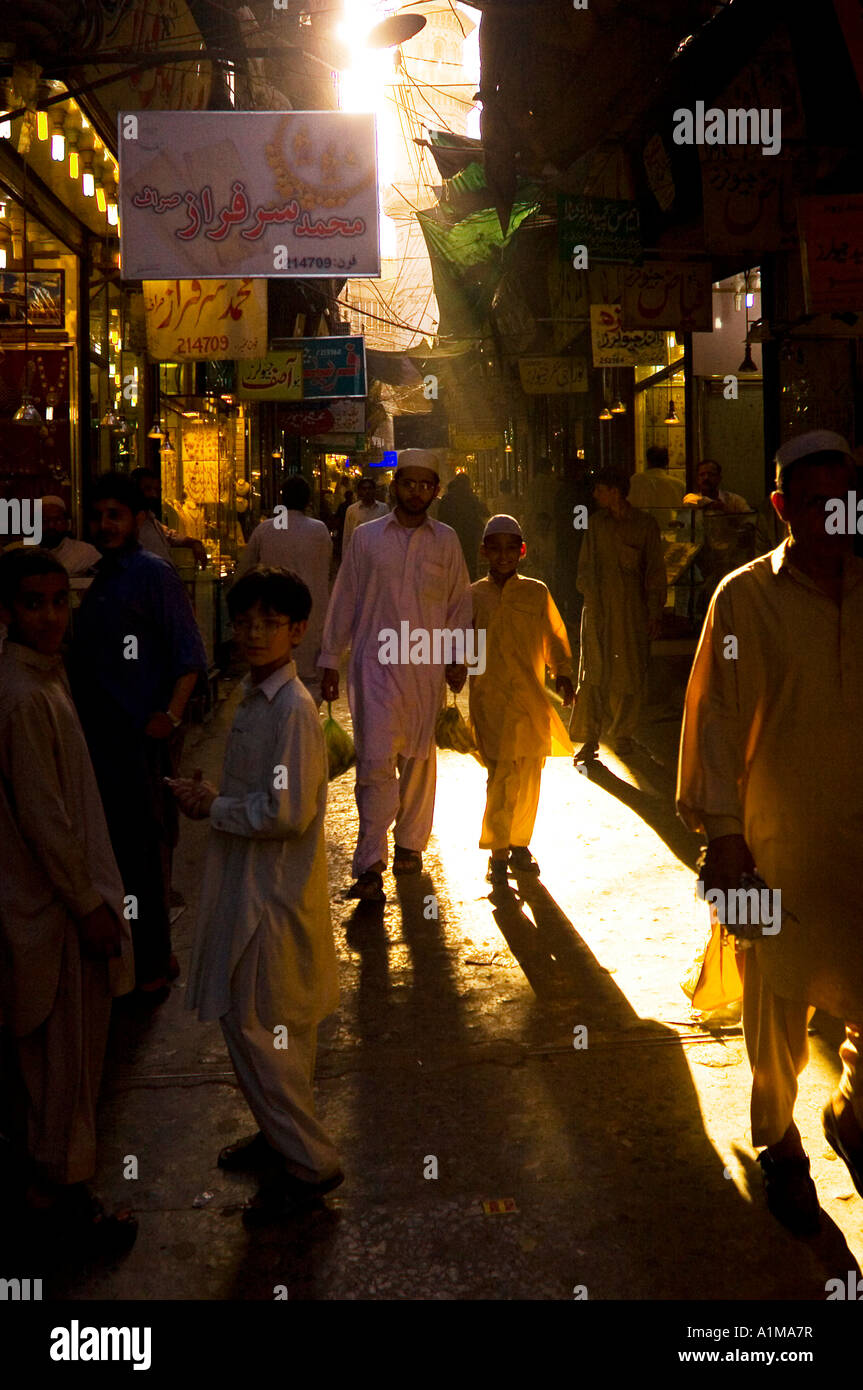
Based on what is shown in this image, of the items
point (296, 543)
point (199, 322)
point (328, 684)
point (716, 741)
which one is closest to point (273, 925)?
point (716, 741)

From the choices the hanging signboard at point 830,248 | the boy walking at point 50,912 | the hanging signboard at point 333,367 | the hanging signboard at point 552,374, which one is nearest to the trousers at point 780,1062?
the boy walking at point 50,912

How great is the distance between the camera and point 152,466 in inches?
548

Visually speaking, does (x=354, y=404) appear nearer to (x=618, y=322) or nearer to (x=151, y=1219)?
(x=618, y=322)

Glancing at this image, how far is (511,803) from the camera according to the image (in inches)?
255

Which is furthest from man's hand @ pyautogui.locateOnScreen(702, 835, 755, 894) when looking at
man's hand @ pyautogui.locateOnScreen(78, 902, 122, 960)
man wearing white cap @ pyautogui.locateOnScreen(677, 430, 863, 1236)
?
man's hand @ pyautogui.locateOnScreen(78, 902, 122, 960)

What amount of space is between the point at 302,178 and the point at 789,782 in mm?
6330

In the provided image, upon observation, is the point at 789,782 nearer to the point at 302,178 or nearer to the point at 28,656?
the point at 28,656

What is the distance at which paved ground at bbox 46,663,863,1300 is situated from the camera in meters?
2.99

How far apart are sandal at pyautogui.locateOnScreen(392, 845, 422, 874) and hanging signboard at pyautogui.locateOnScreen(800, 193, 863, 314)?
341 centimetres

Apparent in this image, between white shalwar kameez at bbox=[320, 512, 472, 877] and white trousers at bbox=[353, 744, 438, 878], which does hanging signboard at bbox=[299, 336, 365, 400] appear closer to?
white shalwar kameez at bbox=[320, 512, 472, 877]

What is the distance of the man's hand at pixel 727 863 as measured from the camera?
123 inches
